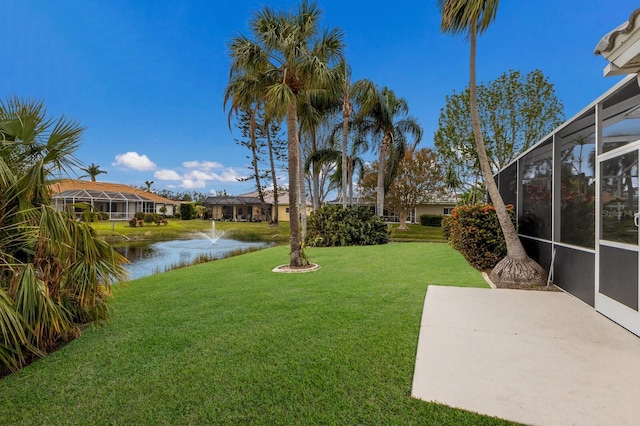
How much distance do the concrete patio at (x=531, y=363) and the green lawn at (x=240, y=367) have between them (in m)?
0.21

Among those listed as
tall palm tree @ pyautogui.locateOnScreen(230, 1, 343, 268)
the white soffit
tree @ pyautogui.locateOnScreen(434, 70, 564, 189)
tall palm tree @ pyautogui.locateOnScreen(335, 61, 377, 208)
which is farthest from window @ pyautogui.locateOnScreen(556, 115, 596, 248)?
tree @ pyautogui.locateOnScreen(434, 70, 564, 189)

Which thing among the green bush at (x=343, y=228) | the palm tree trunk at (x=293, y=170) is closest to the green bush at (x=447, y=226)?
the green bush at (x=343, y=228)

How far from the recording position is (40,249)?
10.1ft

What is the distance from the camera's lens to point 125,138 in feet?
83.2

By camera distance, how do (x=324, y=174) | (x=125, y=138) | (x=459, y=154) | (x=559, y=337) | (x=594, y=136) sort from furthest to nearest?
(x=125, y=138) < (x=324, y=174) < (x=459, y=154) < (x=594, y=136) < (x=559, y=337)

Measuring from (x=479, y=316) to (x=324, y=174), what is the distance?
57.7 ft

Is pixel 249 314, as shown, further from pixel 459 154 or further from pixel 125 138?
pixel 125 138

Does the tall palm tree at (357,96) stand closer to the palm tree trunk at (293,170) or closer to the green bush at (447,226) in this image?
the green bush at (447,226)

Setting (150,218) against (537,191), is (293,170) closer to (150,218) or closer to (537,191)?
(537,191)

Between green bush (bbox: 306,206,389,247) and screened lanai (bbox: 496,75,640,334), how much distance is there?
742 cm

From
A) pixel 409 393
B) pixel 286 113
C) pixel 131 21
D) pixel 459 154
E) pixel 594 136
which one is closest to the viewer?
pixel 409 393

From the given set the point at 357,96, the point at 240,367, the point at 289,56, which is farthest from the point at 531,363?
the point at 357,96

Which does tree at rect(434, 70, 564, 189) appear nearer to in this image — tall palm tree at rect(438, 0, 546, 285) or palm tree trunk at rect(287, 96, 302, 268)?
tall palm tree at rect(438, 0, 546, 285)

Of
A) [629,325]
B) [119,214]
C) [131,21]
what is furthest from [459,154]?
[119,214]
